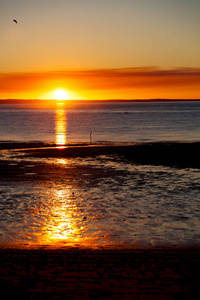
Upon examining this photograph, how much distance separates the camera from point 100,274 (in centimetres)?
946

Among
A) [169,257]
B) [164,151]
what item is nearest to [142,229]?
[169,257]

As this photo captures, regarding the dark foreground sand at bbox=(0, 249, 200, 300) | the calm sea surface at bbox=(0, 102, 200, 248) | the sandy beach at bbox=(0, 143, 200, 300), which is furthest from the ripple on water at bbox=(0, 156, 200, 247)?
the dark foreground sand at bbox=(0, 249, 200, 300)

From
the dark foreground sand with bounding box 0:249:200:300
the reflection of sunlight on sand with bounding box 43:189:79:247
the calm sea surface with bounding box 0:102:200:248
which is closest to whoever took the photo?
the dark foreground sand with bounding box 0:249:200:300

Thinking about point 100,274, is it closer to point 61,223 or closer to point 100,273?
point 100,273

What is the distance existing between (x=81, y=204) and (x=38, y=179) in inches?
280

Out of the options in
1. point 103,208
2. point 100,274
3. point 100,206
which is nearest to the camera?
point 100,274

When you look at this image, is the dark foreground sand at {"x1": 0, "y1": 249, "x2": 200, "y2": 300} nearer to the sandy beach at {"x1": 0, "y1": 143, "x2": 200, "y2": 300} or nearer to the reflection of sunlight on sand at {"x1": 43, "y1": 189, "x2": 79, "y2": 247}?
the sandy beach at {"x1": 0, "y1": 143, "x2": 200, "y2": 300}

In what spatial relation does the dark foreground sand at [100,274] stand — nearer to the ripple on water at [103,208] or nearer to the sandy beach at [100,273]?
the sandy beach at [100,273]

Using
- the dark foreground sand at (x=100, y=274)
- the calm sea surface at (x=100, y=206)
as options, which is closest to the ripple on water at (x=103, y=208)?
the calm sea surface at (x=100, y=206)

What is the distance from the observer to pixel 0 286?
8.88 m

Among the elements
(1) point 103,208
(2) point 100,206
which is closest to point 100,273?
(1) point 103,208

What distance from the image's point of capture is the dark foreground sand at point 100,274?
8492mm

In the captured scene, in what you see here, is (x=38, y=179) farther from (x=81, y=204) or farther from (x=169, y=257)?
(x=169, y=257)

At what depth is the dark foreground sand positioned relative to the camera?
27.9 ft
